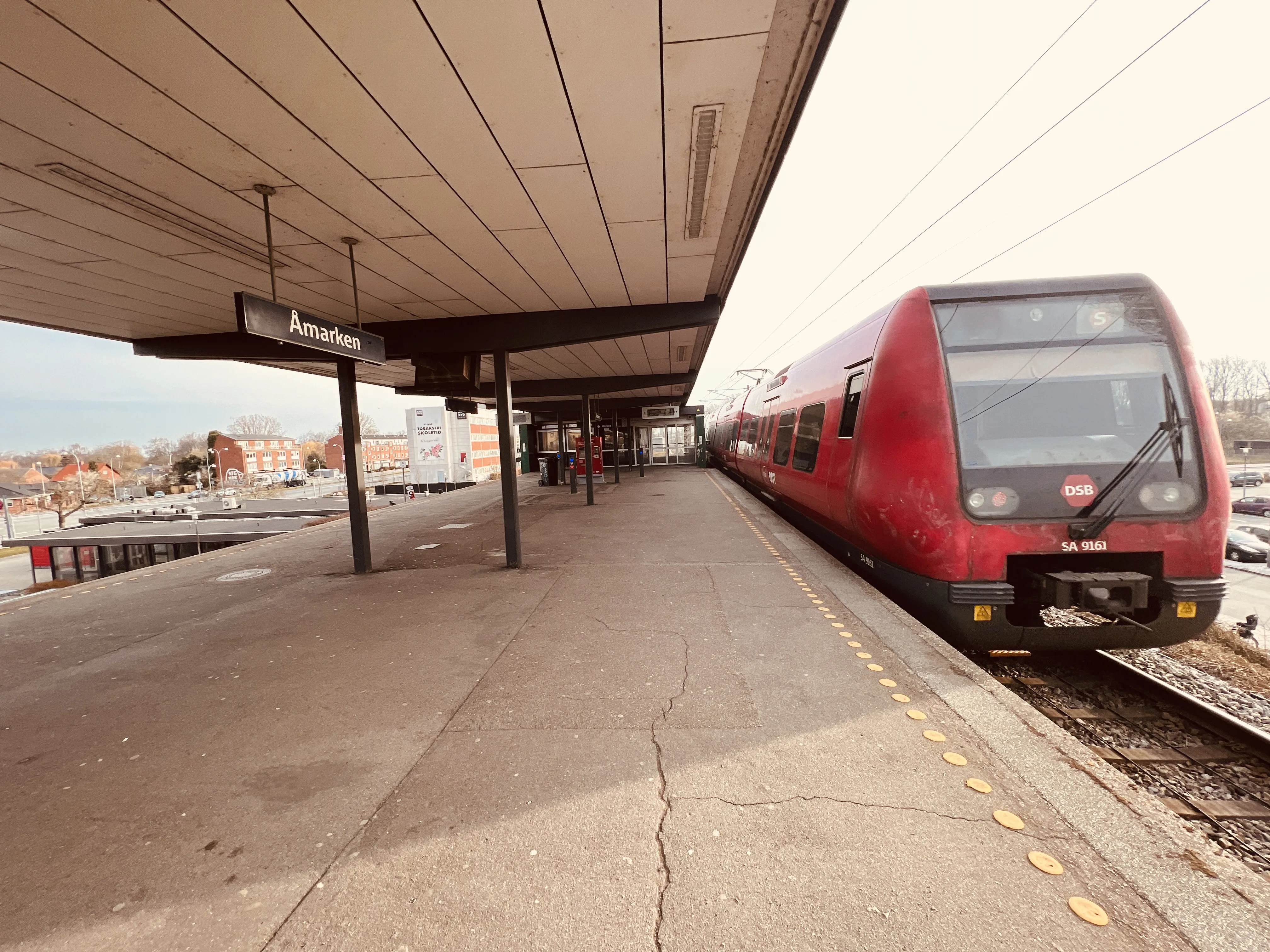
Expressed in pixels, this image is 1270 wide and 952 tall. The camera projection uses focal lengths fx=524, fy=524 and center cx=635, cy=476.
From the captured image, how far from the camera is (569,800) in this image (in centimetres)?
243

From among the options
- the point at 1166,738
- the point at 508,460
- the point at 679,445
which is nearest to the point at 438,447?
the point at 679,445

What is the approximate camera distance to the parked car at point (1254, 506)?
78.1 feet

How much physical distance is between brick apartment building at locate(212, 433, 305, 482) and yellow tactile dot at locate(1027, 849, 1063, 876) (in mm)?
60370

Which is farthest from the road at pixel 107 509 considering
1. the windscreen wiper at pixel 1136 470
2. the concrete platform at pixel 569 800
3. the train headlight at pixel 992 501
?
the windscreen wiper at pixel 1136 470

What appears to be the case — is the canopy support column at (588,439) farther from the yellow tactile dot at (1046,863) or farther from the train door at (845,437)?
the yellow tactile dot at (1046,863)

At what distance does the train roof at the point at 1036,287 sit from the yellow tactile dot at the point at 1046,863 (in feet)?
13.0

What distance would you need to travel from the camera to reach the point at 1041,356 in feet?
13.8

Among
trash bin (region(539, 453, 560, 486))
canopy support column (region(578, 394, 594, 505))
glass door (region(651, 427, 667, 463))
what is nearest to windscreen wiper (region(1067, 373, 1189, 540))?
canopy support column (region(578, 394, 594, 505))

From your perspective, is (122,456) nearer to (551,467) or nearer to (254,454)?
(254,454)

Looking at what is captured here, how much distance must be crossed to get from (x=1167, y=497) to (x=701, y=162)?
420 centimetres

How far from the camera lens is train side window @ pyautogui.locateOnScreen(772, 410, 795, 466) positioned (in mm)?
8391

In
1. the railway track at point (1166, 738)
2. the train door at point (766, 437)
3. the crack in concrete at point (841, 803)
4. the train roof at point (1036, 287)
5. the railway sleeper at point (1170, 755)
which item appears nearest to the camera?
the crack in concrete at point (841, 803)

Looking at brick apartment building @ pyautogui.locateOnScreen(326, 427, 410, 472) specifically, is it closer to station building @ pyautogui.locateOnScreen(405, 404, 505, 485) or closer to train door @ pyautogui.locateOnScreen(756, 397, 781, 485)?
station building @ pyautogui.locateOnScreen(405, 404, 505, 485)

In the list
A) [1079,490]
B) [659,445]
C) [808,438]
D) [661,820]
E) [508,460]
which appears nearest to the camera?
[661,820]
